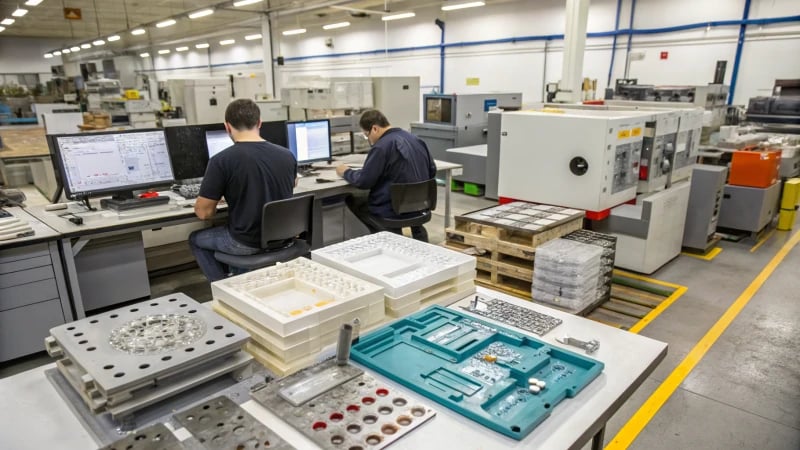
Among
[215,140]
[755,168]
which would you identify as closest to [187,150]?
[215,140]

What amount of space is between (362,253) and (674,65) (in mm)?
8255

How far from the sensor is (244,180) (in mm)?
2566

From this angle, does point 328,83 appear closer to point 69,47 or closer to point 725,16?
point 725,16

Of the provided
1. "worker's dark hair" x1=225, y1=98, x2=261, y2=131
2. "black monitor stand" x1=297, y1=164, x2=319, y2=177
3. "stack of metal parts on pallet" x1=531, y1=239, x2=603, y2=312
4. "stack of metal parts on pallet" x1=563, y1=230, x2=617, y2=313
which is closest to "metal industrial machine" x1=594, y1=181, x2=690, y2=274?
"stack of metal parts on pallet" x1=563, y1=230, x2=617, y2=313

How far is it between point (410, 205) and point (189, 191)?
1.47m

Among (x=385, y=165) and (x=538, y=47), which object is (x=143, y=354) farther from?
(x=538, y=47)

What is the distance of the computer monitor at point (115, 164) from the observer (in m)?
2.74

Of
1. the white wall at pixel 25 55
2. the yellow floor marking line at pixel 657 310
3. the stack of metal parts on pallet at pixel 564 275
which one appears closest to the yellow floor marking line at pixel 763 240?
the yellow floor marking line at pixel 657 310

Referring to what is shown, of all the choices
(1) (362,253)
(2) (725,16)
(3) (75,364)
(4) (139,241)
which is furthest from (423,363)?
(2) (725,16)

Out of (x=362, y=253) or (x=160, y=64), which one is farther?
(x=160, y=64)

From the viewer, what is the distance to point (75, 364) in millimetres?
1034

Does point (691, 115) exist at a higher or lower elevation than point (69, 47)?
lower

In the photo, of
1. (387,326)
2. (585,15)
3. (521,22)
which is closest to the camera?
(387,326)

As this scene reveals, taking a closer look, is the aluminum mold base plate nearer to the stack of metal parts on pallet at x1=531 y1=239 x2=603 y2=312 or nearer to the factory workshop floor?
the factory workshop floor
